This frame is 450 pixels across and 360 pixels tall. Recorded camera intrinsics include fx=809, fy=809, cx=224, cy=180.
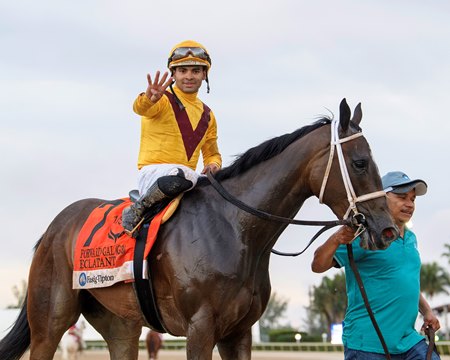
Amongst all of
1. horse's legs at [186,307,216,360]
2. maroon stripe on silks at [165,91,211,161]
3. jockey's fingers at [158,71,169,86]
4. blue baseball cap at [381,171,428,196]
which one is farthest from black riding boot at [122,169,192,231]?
blue baseball cap at [381,171,428,196]

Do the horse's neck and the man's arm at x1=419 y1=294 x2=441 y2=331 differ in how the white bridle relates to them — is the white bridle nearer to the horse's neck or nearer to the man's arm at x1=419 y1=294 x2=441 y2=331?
the horse's neck

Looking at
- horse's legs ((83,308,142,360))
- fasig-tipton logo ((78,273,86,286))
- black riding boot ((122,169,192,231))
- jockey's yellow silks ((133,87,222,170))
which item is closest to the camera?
black riding boot ((122,169,192,231))

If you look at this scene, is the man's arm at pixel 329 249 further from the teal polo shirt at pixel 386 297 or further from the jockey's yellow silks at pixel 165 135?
the jockey's yellow silks at pixel 165 135

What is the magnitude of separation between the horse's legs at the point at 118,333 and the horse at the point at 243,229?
33.7 inches

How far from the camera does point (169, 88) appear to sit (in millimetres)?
6672

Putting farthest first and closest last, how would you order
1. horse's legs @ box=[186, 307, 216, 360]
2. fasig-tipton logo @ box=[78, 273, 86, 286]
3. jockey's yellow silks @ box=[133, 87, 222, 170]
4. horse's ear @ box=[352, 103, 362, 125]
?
fasig-tipton logo @ box=[78, 273, 86, 286]
jockey's yellow silks @ box=[133, 87, 222, 170]
horse's ear @ box=[352, 103, 362, 125]
horse's legs @ box=[186, 307, 216, 360]

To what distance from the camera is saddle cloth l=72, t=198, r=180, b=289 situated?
6.18 m

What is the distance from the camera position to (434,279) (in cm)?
7825

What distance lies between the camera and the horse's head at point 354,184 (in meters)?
5.42

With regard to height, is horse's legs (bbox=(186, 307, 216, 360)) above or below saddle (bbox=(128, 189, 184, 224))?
below

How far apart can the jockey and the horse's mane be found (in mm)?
290

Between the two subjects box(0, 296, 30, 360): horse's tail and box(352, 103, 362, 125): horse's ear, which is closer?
box(352, 103, 362, 125): horse's ear

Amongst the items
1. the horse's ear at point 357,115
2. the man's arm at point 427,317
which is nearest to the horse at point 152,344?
the man's arm at point 427,317

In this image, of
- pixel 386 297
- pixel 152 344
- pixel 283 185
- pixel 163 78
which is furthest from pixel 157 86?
pixel 152 344
